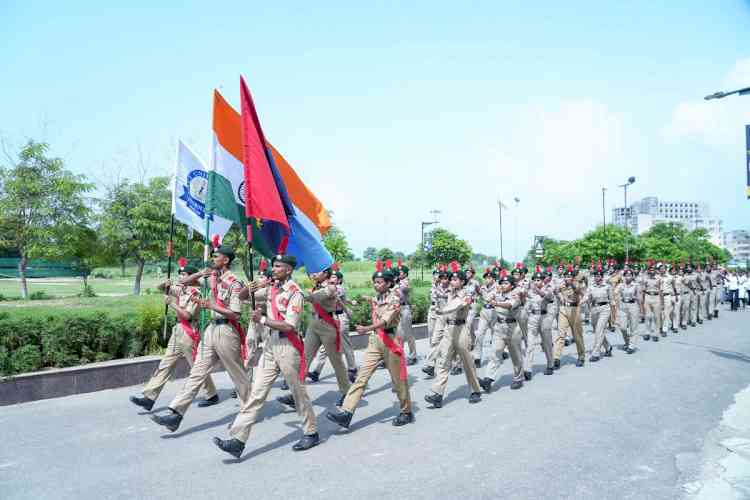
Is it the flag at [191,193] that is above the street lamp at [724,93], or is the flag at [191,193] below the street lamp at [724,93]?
below

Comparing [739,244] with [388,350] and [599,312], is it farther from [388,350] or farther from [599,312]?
[388,350]

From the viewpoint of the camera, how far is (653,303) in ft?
43.1

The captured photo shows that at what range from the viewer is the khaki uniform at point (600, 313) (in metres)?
10.4

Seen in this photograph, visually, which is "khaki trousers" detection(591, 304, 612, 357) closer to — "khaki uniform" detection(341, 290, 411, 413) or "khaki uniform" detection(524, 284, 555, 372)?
"khaki uniform" detection(524, 284, 555, 372)

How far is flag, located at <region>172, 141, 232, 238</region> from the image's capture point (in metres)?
8.38

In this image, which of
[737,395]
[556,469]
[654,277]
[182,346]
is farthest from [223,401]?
[654,277]

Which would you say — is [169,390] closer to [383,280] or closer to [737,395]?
[383,280]

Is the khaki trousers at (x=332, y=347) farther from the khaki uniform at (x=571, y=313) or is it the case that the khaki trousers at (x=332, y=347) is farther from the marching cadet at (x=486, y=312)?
the khaki uniform at (x=571, y=313)

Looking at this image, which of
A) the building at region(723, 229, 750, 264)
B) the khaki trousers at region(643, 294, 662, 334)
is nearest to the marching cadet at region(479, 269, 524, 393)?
the khaki trousers at region(643, 294, 662, 334)

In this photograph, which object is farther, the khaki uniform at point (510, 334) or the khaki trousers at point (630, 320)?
the khaki trousers at point (630, 320)

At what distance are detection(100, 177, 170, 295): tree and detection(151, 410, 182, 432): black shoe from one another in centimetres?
1904

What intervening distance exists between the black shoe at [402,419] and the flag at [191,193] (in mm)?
4116

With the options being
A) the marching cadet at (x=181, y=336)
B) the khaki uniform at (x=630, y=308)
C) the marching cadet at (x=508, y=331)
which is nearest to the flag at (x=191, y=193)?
the marching cadet at (x=181, y=336)

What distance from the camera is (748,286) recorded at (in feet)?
71.2
